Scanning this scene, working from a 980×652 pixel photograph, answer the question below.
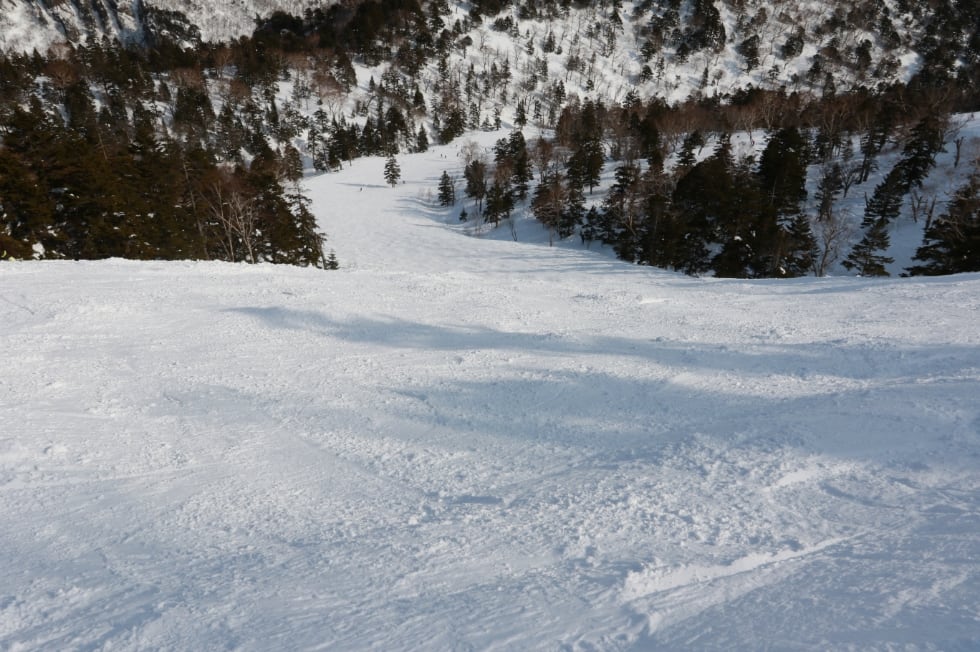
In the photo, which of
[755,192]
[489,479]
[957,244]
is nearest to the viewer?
[489,479]

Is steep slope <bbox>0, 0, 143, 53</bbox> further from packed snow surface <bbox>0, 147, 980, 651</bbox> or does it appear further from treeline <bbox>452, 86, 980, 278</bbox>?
packed snow surface <bbox>0, 147, 980, 651</bbox>

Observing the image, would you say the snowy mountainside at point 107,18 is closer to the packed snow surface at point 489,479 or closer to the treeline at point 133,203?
the treeline at point 133,203

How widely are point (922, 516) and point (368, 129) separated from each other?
331ft

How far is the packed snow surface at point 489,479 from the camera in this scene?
3191mm

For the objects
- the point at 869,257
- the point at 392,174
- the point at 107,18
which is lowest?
the point at 869,257

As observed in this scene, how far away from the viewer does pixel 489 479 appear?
513 centimetres

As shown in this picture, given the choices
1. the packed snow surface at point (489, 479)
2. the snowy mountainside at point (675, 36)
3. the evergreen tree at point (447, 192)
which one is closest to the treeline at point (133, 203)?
the packed snow surface at point (489, 479)

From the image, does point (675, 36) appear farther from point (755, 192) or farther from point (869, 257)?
point (869, 257)

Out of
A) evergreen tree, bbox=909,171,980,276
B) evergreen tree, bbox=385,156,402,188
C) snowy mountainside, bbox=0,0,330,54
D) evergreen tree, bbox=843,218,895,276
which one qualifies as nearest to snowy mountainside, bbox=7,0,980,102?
snowy mountainside, bbox=0,0,330,54

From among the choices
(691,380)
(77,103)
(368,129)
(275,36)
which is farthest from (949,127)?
(275,36)

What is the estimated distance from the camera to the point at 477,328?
35.1 feet

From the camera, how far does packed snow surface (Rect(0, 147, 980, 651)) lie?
10.5 feet

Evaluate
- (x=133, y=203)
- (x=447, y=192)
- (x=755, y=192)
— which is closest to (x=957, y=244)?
(x=755, y=192)

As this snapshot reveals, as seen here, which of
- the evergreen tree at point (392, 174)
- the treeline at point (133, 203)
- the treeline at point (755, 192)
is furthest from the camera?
the evergreen tree at point (392, 174)
